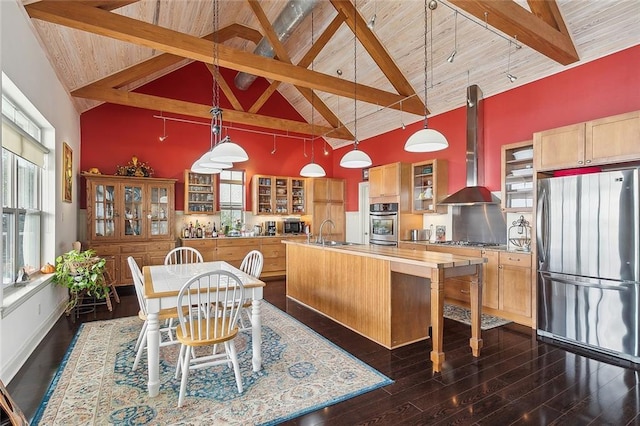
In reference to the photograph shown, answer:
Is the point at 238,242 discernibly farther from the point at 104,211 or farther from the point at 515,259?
the point at 515,259

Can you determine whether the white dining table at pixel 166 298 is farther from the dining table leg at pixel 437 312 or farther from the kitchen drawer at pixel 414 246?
the kitchen drawer at pixel 414 246

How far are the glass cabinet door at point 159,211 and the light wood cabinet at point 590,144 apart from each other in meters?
6.00

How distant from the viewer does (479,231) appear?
526cm

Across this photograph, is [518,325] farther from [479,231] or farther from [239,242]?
[239,242]

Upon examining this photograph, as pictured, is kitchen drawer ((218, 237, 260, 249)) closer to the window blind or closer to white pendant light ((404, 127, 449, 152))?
the window blind

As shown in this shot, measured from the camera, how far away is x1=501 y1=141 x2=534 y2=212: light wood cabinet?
444 centimetres

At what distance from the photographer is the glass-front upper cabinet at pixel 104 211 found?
5750 mm

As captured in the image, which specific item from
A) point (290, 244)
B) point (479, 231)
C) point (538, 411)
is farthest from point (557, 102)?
point (290, 244)

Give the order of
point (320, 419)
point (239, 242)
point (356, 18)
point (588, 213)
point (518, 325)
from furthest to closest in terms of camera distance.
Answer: point (239, 242), point (356, 18), point (518, 325), point (588, 213), point (320, 419)

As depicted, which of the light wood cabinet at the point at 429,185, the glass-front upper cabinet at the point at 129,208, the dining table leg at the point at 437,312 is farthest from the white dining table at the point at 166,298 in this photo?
the light wood cabinet at the point at 429,185

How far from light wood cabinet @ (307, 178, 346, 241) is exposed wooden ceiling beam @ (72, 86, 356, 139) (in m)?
1.16

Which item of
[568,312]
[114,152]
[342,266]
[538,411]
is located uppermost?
[114,152]

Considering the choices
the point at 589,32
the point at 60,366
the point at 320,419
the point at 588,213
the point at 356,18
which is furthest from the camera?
the point at 356,18

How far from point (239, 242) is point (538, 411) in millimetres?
5542
